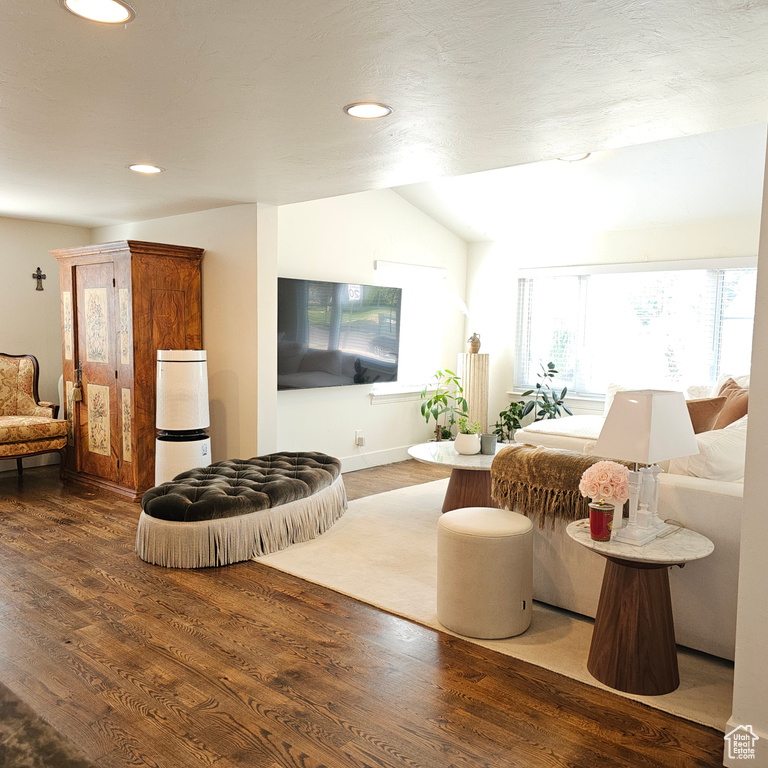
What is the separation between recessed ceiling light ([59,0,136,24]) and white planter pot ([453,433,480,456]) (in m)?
3.33

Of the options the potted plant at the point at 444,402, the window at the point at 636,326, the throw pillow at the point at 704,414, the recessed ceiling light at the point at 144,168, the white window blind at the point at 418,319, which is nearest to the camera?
the throw pillow at the point at 704,414

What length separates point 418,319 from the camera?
22.8 feet

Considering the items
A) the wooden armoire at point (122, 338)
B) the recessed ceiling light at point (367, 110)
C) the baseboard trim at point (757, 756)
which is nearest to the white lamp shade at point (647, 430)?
the baseboard trim at point (757, 756)

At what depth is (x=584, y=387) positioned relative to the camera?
6.56 m

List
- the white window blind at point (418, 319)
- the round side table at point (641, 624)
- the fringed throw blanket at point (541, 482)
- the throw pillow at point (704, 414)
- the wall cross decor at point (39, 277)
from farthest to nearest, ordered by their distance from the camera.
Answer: the white window blind at point (418, 319), the wall cross decor at point (39, 277), the throw pillow at point (704, 414), the fringed throw blanket at point (541, 482), the round side table at point (641, 624)

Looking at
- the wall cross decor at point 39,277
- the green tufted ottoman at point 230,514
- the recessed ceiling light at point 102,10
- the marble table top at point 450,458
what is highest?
the recessed ceiling light at point 102,10

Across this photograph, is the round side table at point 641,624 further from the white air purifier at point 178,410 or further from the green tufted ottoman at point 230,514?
the white air purifier at point 178,410

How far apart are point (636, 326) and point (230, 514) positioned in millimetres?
4224

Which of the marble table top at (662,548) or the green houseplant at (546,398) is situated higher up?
the green houseplant at (546,398)

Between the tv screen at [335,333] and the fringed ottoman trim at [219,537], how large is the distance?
179 centimetres

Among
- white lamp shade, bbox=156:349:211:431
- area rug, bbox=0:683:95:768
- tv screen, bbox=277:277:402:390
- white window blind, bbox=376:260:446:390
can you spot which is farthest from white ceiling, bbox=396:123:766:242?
area rug, bbox=0:683:95:768

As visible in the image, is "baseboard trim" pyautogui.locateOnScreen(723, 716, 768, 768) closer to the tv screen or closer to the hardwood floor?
the hardwood floor

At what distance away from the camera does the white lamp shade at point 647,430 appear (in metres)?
2.36

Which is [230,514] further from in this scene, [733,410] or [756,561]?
[733,410]
